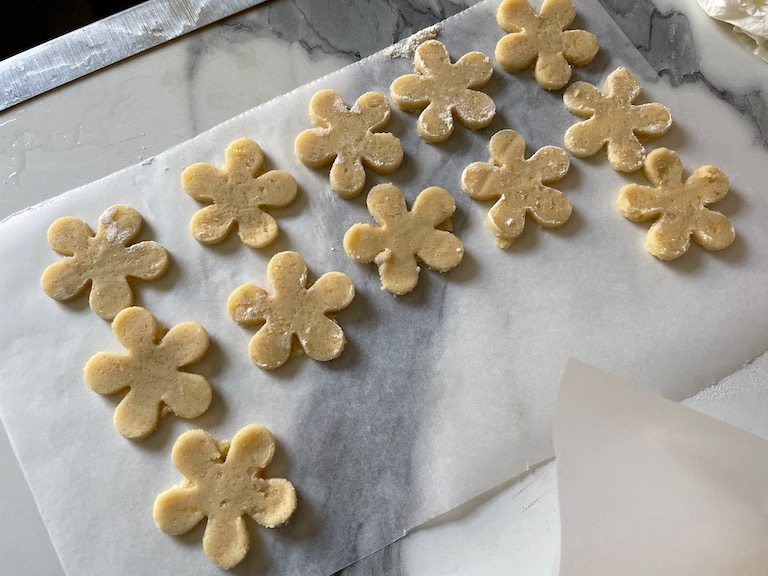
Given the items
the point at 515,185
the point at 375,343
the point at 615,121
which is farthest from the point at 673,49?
the point at 375,343

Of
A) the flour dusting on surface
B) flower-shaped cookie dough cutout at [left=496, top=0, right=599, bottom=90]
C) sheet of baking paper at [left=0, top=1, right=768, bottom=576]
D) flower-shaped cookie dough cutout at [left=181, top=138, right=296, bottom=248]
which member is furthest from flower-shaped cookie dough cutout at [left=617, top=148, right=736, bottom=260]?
flower-shaped cookie dough cutout at [left=181, top=138, right=296, bottom=248]

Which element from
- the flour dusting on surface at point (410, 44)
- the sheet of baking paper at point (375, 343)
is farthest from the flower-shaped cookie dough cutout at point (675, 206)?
the flour dusting on surface at point (410, 44)

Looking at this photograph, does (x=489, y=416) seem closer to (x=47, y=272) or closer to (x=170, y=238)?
(x=170, y=238)

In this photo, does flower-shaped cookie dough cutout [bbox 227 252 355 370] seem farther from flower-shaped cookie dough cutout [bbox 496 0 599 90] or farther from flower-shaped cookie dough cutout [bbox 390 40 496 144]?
flower-shaped cookie dough cutout [bbox 496 0 599 90]

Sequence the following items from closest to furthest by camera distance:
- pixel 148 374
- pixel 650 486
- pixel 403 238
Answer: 1. pixel 650 486
2. pixel 148 374
3. pixel 403 238

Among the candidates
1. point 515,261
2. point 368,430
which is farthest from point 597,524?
point 515,261

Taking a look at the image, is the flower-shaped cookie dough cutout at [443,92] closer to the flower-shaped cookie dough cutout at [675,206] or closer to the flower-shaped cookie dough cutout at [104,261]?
the flower-shaped cookie dough cutout at [675,206]

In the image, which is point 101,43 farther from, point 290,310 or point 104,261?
point 290,310
